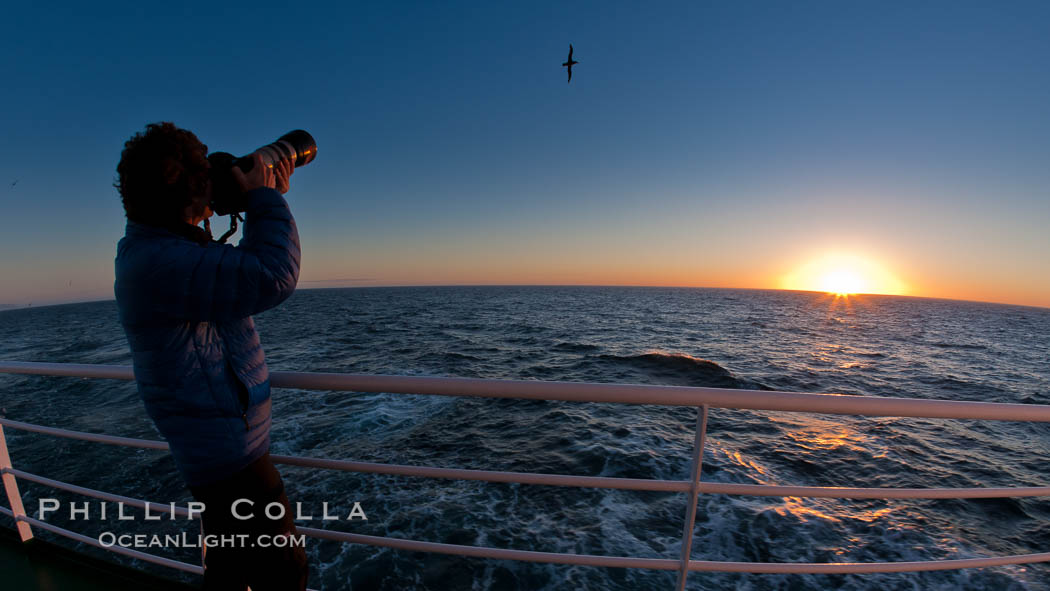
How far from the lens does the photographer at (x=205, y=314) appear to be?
2.91ft

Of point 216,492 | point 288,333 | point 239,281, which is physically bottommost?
point 288,333

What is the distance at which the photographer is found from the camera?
2.91 ft

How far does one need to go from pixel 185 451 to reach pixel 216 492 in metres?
0.15

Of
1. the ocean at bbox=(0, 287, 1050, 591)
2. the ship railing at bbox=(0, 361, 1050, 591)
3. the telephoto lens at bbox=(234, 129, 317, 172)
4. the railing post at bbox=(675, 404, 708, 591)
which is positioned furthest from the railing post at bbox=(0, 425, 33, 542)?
the railing post at bbox=(675, 404, 708, 591)

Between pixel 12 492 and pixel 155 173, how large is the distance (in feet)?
7.68

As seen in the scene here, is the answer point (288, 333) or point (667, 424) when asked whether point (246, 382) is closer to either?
point (667, 424)

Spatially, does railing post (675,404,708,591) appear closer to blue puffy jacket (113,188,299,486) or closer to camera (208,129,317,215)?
blue puffy jacket (113,188,299,486)

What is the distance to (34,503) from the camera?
17.8ft

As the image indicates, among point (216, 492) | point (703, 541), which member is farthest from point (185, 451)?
point (703, 541)

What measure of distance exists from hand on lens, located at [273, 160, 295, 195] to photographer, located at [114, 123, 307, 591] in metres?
0.03

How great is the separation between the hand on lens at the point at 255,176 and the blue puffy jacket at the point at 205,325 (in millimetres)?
39

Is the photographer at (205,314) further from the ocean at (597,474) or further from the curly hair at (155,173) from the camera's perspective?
the ocean at (597,474)

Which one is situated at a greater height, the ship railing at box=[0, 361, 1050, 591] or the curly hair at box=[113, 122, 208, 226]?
the curly hair at box=[113, 122, 208, 226]

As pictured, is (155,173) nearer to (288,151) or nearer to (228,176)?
(228,176)
